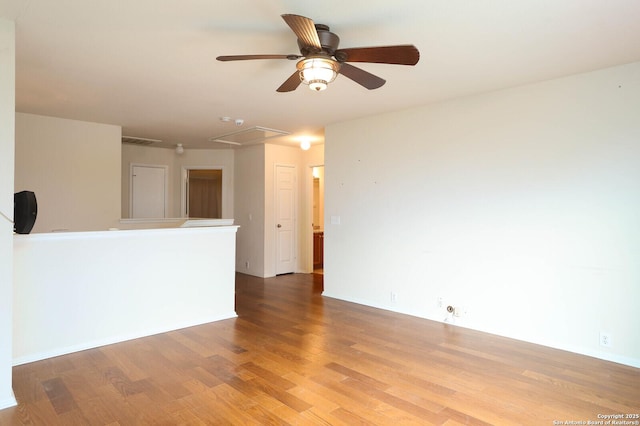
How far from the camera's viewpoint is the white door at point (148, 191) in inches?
277

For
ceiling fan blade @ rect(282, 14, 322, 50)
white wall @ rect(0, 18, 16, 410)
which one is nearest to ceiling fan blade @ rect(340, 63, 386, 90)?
ceiling fan blade @ rect(282, 14, 322, 50)

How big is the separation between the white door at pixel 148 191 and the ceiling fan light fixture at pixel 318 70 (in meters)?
5.73

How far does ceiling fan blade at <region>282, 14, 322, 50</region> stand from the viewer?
6.20 ft

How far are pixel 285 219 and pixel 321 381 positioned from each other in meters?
4.78

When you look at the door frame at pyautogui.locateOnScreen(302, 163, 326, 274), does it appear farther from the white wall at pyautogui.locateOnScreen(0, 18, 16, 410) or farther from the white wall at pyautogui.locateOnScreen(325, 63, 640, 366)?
the white wall at pyautogui.locateOnScreen(0, 18, 16, 410)

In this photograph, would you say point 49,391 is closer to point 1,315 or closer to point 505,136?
point 1,315

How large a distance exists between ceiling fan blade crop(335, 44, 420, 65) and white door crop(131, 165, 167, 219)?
591 cm

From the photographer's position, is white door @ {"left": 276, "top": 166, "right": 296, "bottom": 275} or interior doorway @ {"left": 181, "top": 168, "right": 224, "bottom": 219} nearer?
white door @ {"left": 276, "top": 166, "right": 296, "bottom": 275}

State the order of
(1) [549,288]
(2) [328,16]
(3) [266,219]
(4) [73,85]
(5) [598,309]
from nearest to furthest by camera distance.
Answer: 1. (2) [328,16]
2. (5) [598,309]
3. (1) [549,288]
4. (4) [73,85]
5. (3) [266,219]

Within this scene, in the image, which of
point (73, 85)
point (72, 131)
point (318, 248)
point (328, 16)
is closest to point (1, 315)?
point (73, 85)

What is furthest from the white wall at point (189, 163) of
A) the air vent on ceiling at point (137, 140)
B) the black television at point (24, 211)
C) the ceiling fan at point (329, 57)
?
the ceiling fan at point (329, 57)

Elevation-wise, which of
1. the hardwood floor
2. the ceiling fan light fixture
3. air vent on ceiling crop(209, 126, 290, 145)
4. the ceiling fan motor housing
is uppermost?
air vent on ceiling crop(209, 126, 290, 145)

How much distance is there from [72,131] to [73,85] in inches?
71.5

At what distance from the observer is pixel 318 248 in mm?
8336
